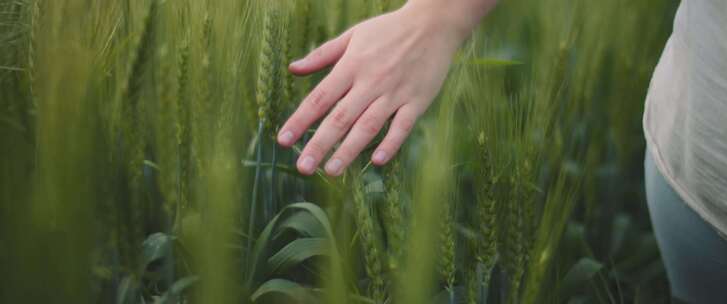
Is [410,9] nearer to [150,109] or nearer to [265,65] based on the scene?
[265,65]

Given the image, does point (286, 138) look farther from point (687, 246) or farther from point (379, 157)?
point (687, 246)

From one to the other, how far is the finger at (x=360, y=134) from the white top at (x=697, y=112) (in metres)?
0.24

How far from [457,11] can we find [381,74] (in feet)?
0.29

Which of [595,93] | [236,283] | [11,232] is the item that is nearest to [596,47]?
[595,93]

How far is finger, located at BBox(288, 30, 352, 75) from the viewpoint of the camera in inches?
31.5

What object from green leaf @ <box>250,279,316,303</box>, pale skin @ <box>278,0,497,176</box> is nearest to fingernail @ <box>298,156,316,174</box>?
pale skin @ <box>278,0,497,176</box>

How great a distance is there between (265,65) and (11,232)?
0.25m

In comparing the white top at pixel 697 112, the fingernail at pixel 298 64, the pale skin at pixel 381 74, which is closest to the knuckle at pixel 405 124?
the pale skin at pixel 381 74

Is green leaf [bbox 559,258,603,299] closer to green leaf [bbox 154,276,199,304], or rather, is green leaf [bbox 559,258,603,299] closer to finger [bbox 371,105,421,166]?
finger [bbox 371,105,421,166]

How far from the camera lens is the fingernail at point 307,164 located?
2.45ft

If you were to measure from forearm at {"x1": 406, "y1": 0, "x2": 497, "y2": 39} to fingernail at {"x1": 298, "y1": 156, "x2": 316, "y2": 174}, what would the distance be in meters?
0.16

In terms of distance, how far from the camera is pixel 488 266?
73 cm

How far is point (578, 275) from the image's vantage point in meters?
0.94

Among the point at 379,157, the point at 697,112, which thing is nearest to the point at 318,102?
the point at 379,157
